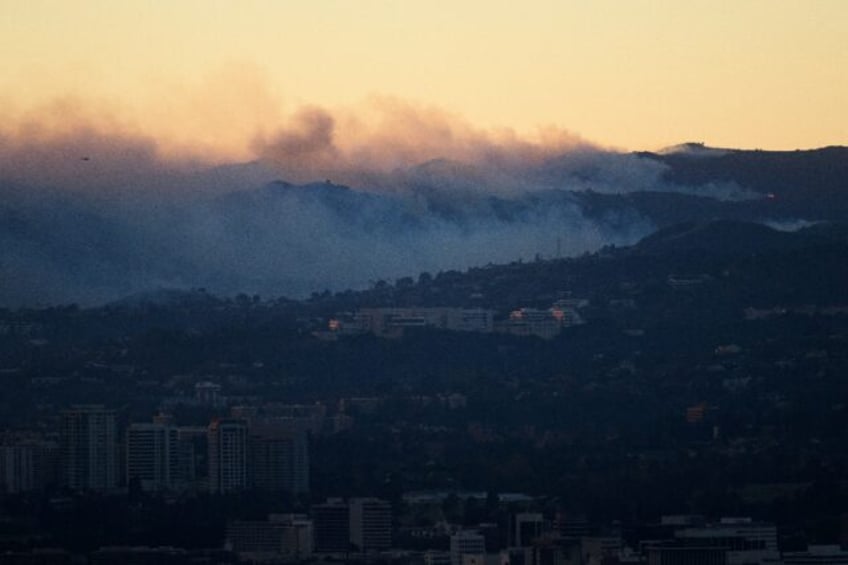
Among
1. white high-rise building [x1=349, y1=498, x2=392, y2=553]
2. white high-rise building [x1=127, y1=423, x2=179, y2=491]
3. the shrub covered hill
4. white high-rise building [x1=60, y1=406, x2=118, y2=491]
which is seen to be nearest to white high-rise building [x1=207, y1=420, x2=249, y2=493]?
white high-rise building [x1=127, y1=423, x2=179, y2=491]

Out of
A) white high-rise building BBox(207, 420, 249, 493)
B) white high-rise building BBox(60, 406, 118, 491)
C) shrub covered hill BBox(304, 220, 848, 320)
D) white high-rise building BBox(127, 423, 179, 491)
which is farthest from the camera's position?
shrub covered hill BBox(304, 220, 848, 320)

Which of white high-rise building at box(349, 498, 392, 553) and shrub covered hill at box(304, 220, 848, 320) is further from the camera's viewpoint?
shrub covered hill at box(304, 220, 848, 320)

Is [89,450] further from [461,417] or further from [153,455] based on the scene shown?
[461,417]

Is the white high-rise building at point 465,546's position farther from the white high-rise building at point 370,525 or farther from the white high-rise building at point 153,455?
the white high-rise building at point 153,455

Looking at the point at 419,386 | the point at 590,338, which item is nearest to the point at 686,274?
the point at 590,338

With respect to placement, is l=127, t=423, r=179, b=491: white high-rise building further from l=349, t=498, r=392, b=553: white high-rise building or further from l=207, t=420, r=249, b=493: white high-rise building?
l=349, t=498, r=392, b=553: white high-rise building

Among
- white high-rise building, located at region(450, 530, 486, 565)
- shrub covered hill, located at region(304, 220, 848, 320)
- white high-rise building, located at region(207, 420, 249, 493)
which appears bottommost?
white high-rise building, located at region(450, 530, 486, 565)

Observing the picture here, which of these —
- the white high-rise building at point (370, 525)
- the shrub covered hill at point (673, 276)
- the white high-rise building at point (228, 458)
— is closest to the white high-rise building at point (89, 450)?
the white high-rise building at point (228, 458)

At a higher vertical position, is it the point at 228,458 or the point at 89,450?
the point at 89,450

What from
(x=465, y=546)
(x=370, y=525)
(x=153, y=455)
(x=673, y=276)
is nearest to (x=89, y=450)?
(x=153, y=455)
